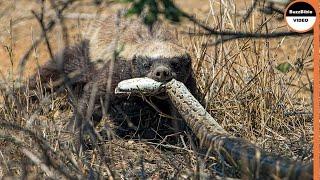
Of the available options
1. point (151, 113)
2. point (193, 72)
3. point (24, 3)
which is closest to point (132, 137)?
point (151, 113)

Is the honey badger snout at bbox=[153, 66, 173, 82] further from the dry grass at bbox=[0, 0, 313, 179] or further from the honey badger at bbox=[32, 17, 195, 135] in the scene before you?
the dry grass at bbox=[0, 0, 313, 179]

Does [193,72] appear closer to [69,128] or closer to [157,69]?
[157,69]

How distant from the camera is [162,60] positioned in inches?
185

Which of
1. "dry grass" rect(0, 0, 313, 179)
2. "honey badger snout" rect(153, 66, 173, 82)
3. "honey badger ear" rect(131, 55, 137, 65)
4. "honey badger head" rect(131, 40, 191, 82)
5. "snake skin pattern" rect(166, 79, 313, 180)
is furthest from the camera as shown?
"honey badger ear" rect(131, 55, 137, 65)

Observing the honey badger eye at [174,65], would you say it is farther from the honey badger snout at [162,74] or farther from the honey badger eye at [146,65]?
the honey badger snout at [162,74]

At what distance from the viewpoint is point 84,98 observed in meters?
4.84

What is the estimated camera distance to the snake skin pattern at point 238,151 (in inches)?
104

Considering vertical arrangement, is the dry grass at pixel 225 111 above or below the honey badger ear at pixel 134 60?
below

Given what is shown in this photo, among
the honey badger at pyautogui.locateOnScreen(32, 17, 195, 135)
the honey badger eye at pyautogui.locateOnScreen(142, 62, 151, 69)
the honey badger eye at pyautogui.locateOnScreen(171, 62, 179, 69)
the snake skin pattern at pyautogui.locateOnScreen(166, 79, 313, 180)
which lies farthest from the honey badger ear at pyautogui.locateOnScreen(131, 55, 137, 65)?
the snake skin pattern at pyautogui.locateOnScreen(166, 79, 313, 180)

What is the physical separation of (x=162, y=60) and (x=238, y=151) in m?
1.78

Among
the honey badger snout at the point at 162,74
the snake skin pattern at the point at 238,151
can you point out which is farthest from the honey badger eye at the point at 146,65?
the snake skin pattern at the point at 238,151

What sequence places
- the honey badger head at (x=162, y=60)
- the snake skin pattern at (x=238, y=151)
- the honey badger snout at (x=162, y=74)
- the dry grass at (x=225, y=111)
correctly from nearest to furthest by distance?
the snake skin pattern at (x=238, y=151), the dry grass at (x=225, y=111), the honey badger snout at (x=162, y=74), the honey badger head at (x=162, y=60)

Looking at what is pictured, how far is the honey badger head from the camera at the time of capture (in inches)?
185

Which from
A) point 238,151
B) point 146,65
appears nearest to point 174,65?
point 146,65
